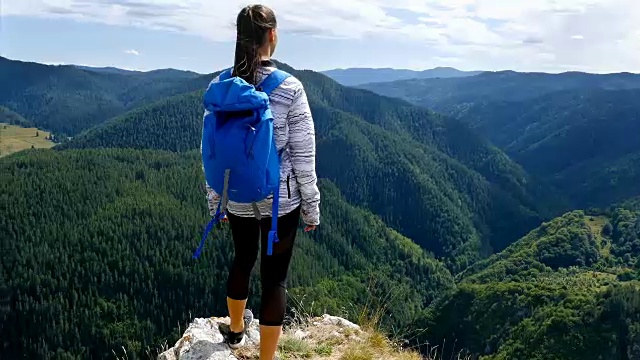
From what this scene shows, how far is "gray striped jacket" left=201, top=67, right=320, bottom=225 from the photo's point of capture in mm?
4691

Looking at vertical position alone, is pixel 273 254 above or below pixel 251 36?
below

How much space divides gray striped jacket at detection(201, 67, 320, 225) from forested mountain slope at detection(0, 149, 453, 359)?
210ft

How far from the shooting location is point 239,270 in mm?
5648

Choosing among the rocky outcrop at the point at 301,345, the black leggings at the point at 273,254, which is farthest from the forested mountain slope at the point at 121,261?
the black leggings at the point at 273,254

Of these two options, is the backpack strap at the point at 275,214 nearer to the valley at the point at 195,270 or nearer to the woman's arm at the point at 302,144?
the woman's arm at the point at 302,144

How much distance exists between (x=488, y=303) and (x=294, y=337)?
6751 cm

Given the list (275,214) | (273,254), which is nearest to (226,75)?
(275,214)

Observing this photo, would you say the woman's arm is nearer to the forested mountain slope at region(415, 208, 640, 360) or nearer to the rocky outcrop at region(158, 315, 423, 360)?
the rocky outcrop at region(158, 315, 423, 360)

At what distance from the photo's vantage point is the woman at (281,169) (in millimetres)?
4715

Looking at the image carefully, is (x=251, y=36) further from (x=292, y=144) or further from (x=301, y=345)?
(x=301, y=345)

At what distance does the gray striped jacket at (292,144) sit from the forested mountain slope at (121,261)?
64.1m

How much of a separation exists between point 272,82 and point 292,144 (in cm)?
57

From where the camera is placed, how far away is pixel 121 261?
3954 inches

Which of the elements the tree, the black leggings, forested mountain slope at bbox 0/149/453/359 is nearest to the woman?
the black leggings
